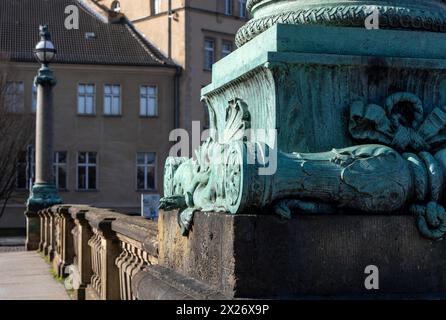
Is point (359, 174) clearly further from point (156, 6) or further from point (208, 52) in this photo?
point (156, 6)

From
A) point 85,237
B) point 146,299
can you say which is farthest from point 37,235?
point 146,299

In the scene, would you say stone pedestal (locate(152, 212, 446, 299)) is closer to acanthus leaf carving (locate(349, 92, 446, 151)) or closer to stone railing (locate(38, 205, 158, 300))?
acanthus leaf carving (locate(349, 92, 446, 151))

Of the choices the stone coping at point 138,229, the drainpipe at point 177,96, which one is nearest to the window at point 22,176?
the drainpipe at point 177,96

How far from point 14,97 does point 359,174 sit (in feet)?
130

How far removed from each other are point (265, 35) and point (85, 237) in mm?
7252

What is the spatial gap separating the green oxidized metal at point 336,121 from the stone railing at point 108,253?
1.40 meters

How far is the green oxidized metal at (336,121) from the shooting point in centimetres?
272

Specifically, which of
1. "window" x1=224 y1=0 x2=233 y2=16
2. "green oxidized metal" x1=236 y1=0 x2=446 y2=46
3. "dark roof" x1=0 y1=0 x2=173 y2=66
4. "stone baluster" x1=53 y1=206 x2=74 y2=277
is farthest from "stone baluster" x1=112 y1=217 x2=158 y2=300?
"window" x1=224 y1=0 x2=233 y2=16

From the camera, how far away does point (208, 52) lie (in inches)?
1794

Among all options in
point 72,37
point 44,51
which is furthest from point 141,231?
point 72,37

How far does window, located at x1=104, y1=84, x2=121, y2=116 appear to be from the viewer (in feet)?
143
